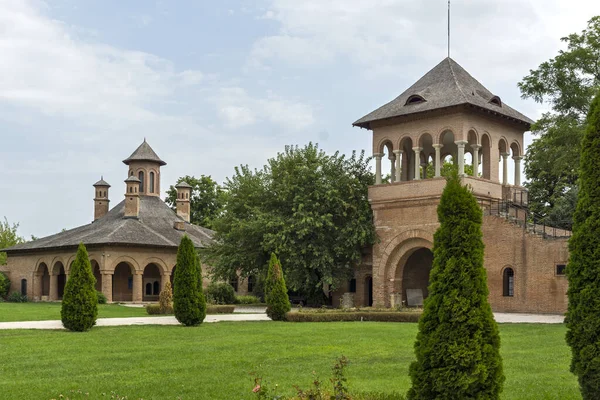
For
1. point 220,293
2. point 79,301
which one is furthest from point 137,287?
point 79,301

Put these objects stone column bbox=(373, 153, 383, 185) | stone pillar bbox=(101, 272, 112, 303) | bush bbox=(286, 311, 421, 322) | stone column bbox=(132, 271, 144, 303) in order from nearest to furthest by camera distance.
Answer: bush bbox=(286, 311, 421, 322) → stone column bbox=(373, 153, 383, 185) → stone pillar bbox=(101, 272, 112, 303) → stone column bbox=(132, 271, 144, 303)

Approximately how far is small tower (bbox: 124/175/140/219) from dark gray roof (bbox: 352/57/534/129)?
1969 centimetres

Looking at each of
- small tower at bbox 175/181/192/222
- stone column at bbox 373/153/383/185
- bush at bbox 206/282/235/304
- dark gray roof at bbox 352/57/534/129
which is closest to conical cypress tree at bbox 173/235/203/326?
stone column at bbox 373/153/383/185

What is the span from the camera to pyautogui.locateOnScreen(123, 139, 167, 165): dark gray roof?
53375 mm

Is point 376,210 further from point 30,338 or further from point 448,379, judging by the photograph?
point 448,379

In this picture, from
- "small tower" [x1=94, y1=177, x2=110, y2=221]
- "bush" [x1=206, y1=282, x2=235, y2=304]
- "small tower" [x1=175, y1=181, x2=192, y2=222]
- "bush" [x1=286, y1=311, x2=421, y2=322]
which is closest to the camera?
"bush" [x1=286, y1=311, x2=421, y2=322]

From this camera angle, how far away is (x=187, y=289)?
2292cm

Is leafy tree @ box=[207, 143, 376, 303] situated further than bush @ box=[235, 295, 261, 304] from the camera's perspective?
No

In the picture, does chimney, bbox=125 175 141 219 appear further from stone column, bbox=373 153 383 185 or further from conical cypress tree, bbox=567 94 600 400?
conical cypress tree, bbox=567 94 600 400

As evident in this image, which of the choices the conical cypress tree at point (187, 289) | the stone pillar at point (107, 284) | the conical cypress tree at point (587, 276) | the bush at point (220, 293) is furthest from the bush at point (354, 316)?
A: the stone pillar at point (107, 284)

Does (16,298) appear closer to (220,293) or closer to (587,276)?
(220,293)

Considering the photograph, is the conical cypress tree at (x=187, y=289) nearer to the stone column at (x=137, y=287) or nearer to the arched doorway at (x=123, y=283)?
the stone column at (x=137, y=287)

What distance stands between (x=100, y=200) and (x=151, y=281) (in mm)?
8679

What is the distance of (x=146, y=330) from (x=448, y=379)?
45.0ft
